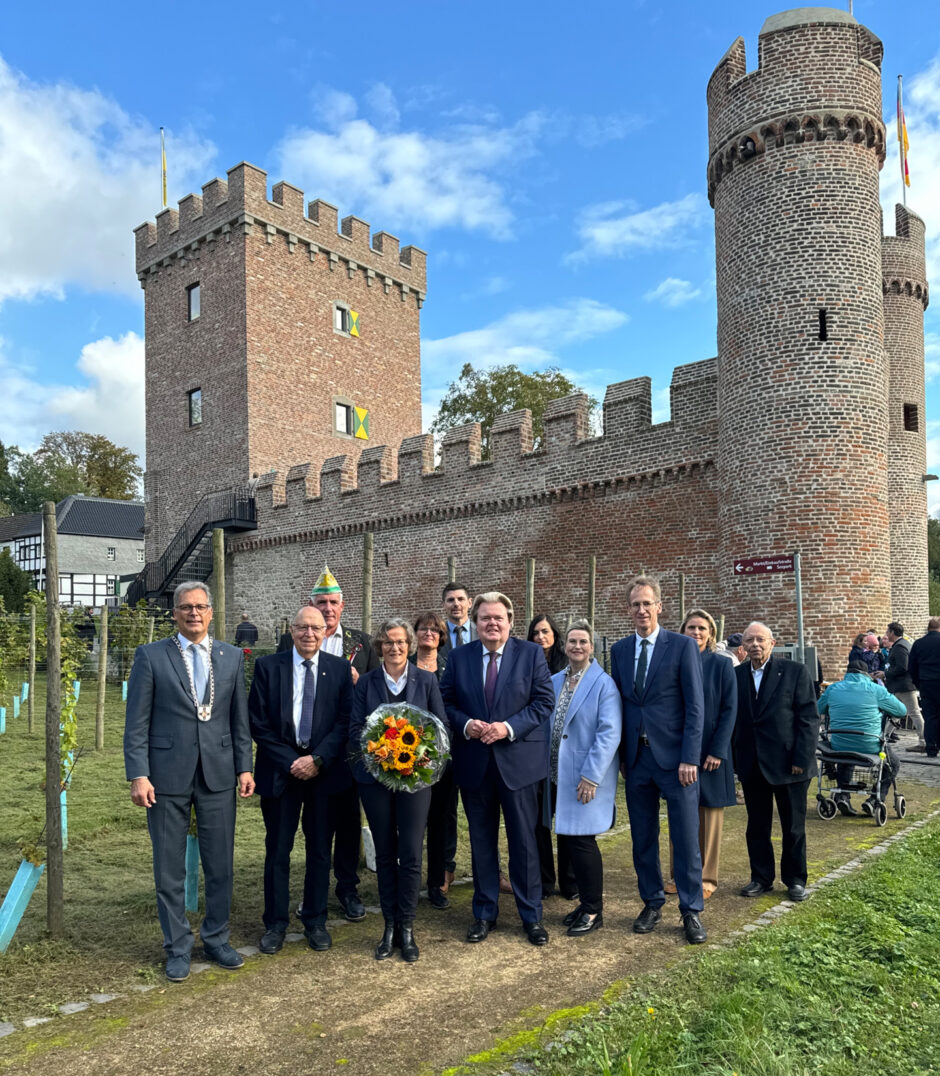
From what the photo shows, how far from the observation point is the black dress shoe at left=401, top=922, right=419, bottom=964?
4.59m

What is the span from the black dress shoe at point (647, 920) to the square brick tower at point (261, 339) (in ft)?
75.9

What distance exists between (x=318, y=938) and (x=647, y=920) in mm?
1793

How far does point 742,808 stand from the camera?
28.0 ft

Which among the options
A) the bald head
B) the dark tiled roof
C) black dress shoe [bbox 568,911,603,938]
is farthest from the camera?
the dark tiled roof

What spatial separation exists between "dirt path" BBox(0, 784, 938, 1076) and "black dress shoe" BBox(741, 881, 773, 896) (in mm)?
300

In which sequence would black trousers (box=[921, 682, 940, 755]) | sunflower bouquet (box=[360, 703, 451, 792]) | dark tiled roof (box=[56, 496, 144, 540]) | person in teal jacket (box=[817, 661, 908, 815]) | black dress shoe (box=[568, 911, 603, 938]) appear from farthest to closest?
dark tiled roof (box=[56, 496, 144, 540]) → black trousers (box=[921, 682, 940, 755]) → person in teal jacket (box=[817, 661, 908, 815]) → black dress shoe (box=[568, 911, 603, 938]) → sunflower bouquet (box=[360, 703, 451, 792])

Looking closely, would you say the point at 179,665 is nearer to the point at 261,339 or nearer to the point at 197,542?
the point at 197,542

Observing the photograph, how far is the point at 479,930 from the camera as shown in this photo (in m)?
4.89

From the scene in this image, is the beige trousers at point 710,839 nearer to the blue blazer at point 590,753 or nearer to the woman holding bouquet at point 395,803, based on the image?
the blue blazer at point 590,753

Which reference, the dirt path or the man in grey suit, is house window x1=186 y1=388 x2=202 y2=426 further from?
the dirt path

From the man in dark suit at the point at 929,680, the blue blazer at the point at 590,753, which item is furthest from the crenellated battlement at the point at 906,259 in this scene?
the blue blazer at the point at 590,753

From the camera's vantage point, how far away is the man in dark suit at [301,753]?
16.0 feet

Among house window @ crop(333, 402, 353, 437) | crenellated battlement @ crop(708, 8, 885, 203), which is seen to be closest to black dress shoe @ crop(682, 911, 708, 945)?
crenellated battlement @ crop(708, 8, 885, 203)

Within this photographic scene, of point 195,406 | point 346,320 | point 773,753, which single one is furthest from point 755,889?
point 346,320
